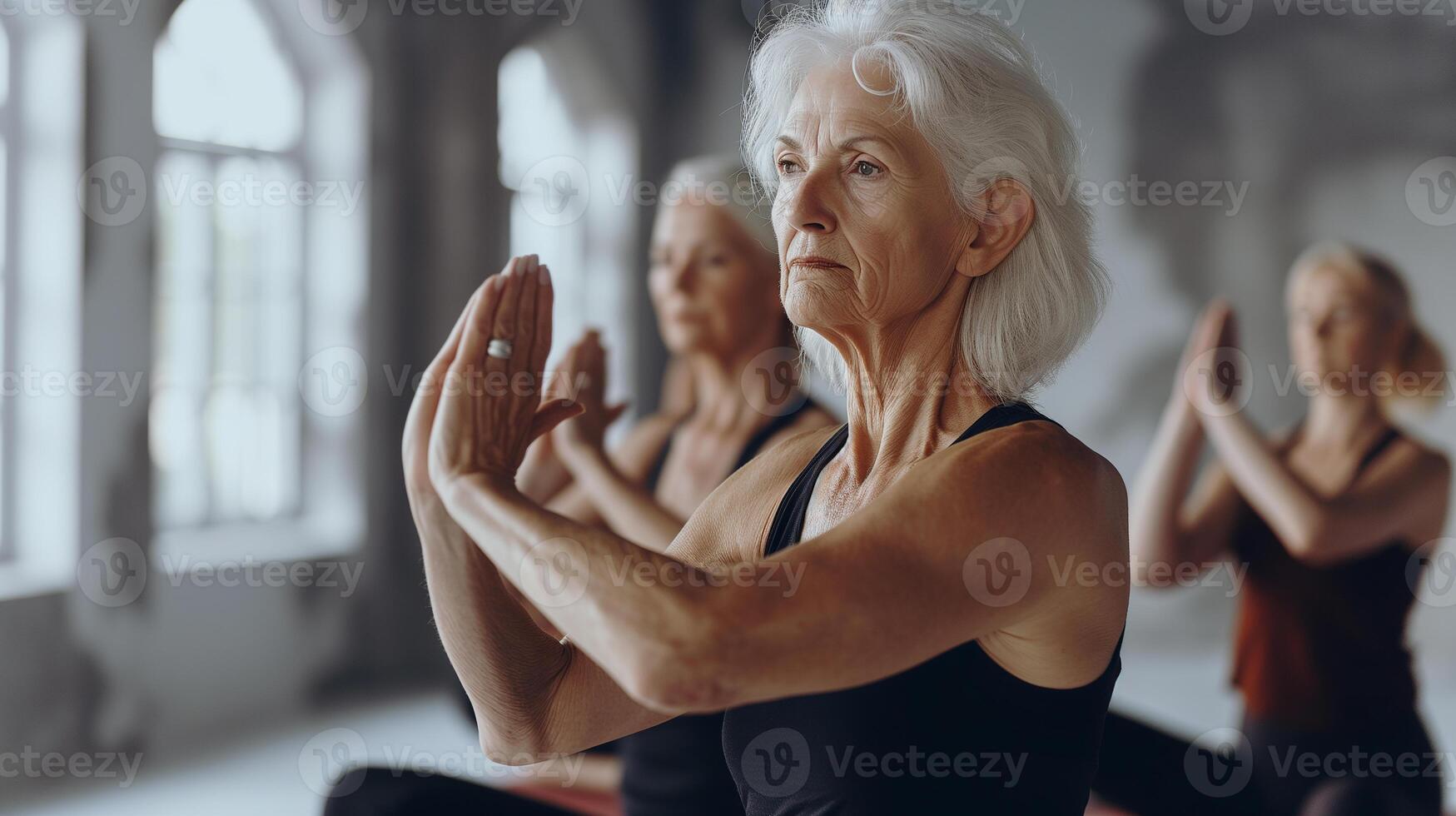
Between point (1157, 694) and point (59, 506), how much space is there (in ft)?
15.9

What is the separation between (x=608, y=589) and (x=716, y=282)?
1.81 meters

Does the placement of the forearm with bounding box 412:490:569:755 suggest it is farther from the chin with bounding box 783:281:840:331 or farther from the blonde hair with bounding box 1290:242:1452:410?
the blonde hair with bounding box 1290:242:1452:410

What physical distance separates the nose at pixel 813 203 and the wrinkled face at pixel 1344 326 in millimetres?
2244

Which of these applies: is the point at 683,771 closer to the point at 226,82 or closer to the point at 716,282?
the point at 716,282

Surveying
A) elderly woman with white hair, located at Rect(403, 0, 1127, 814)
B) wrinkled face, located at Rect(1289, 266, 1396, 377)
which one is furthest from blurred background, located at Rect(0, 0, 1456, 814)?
elderly woman with white hair, located at Rect(403, 0, 1127, 814)

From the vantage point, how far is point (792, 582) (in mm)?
958

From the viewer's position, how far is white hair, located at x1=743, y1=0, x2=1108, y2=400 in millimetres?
1188

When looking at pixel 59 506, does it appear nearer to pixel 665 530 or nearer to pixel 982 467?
pixel 665 530

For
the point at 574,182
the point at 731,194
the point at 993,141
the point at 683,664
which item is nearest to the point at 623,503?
the point at 731,194

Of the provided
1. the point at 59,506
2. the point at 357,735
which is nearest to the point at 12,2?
the point at 59,506

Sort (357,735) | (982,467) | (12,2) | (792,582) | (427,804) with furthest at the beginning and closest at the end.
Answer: (357,735) < (12,2) < (427,804) < (982,467) < (792,582)

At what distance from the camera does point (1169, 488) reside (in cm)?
314

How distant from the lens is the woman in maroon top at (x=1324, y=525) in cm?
272

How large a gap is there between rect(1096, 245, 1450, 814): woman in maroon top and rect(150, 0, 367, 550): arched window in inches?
155
